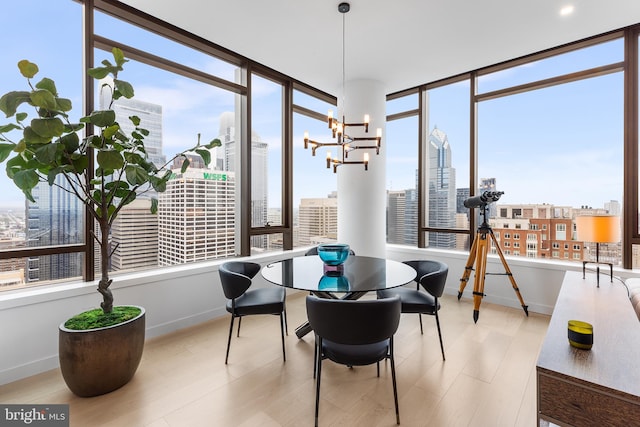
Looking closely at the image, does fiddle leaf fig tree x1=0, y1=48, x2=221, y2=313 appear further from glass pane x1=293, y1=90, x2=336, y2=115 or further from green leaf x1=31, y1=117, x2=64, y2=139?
glass pane x1=293, y1=90, x2=336, y2=115

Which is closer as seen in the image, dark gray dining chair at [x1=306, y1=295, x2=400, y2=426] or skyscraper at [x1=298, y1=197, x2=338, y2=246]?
dark gray dining chair at [x1=306, y1=295, x2=400, y2=426]

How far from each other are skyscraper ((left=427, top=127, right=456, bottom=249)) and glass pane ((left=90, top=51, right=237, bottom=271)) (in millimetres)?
3086

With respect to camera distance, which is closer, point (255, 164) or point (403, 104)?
point (255, 164)

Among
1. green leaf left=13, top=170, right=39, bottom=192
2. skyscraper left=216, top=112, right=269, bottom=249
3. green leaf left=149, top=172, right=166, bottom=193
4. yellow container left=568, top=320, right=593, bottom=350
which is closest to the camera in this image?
yellow container left=568, top=320, right=593, bottom=350

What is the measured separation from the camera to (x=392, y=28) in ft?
10.4

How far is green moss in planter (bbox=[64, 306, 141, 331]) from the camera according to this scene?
2.07 metres

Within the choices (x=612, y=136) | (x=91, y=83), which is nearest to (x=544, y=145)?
(x=612, y=136)

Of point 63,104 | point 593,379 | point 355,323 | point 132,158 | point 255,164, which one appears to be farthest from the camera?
point 255,164

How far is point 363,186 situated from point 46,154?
349cm

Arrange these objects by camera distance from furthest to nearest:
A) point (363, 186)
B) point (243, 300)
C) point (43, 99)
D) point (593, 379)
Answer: point (363, 186) → point (243, 300) → point (43, 99) → point (593, 379)

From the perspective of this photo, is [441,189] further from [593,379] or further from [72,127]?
[72,127]

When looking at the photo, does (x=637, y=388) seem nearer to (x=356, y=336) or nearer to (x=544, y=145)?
(x=356, y=336)

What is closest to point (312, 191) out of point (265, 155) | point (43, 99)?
point (265, 155)

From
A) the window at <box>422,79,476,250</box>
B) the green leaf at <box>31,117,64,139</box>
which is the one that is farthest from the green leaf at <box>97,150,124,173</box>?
the window at <box>422,79,476,250</box>
